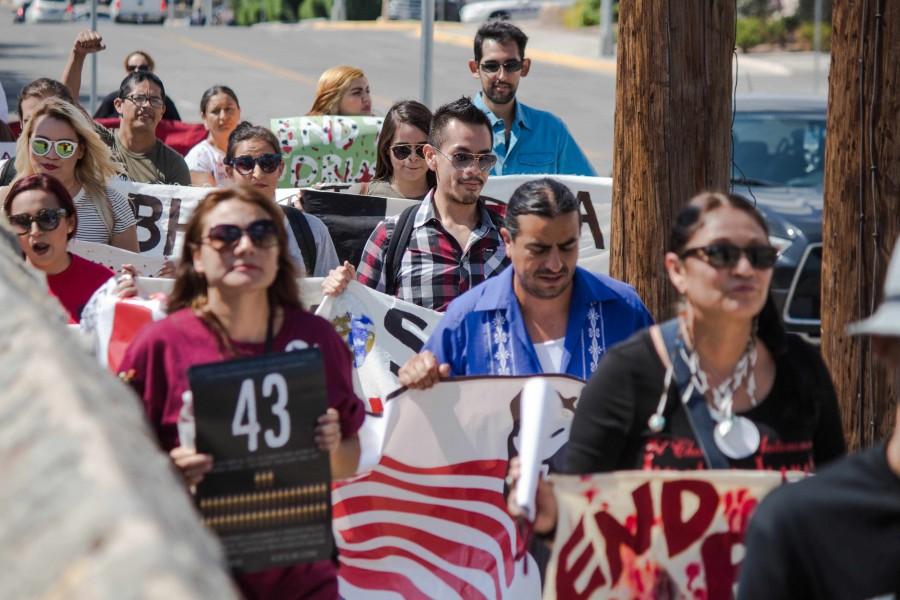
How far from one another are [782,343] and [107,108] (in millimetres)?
8982

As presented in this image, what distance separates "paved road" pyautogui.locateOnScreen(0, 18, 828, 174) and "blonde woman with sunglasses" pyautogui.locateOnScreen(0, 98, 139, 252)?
52.0 feet

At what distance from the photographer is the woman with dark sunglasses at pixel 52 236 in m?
5.93

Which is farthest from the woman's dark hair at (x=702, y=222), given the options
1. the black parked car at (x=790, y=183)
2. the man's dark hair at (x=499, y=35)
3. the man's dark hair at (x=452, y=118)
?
the black parked car at (x=790, y=183)

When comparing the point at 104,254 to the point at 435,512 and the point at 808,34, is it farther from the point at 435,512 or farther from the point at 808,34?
the point at 808,34

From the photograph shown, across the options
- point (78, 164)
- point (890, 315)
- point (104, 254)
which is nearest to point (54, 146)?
point (78, 164)

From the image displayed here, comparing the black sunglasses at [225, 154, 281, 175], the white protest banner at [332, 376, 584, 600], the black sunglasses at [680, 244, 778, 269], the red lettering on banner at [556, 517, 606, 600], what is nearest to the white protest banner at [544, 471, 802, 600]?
the red lettering on banner at [556, 517, 606, 600]

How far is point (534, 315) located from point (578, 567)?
5.12ft

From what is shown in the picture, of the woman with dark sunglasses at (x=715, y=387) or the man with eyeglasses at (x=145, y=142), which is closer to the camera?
the woman with dark sunglasses at (x=715, y=387)

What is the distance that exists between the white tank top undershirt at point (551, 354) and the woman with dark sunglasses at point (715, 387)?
1.34m

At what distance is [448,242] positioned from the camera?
252 inches

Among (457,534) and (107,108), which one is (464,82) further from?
(457,534)

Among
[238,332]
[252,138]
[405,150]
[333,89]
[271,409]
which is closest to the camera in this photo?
[271,409]

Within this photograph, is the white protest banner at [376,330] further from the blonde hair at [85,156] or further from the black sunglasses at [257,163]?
the blonde hair at [85,156]

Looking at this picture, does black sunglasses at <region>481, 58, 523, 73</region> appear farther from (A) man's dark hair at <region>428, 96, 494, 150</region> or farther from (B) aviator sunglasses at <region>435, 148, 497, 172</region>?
(B) aviator sunglasses at <region>435, 148, 497, 172</region>
